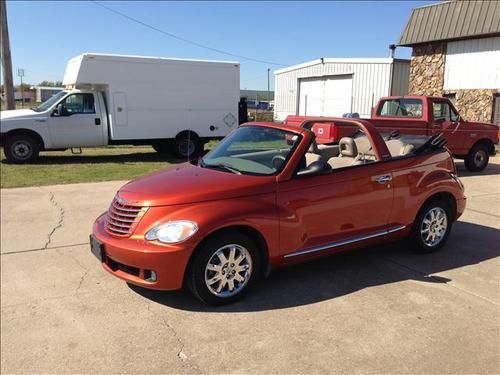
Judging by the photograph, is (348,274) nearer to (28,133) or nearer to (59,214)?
(59,214)

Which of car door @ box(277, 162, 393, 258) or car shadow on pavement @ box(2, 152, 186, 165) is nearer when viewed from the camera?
car door @ box(277, 162, 393, 258)

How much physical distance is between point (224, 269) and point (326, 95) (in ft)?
78.9

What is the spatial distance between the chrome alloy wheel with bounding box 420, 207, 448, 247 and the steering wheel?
2.03 m

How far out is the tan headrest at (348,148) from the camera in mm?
5488

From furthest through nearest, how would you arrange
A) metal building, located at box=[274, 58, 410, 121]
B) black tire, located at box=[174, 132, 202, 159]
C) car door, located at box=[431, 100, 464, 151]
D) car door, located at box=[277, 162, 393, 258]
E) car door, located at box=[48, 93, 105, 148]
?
1. metal building, located at box=[274, 58, 410, 121]
2. black tire, located at box=[174, 132, 202, 159]
3. car door, located at box=[48, 93, 105, 148]
4. car door, located at box=[431, 100, 464, 151]
5. car door, located at box=[277, 162, 393, 258]

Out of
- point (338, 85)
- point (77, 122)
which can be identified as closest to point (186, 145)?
point (77, 122)

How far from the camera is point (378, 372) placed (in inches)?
127

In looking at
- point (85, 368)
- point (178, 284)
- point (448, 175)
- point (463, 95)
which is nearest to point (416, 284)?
point (448, 175)

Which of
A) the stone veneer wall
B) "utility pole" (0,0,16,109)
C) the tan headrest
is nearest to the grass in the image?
"utility pole" (0,0,16,109)

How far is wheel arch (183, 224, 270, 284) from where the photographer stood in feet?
12.9

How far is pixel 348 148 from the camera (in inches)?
218

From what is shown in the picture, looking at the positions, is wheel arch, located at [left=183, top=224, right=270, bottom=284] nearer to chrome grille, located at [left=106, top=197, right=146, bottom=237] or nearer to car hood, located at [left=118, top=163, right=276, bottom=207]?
car hood, located at [left=118, top=163, right=276, bottom=207]

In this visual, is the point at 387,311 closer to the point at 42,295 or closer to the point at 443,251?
the point at 443,251

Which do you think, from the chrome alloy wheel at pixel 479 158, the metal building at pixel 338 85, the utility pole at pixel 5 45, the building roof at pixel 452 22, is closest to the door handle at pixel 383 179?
the chrome alloy wheel at pixel 479 158
